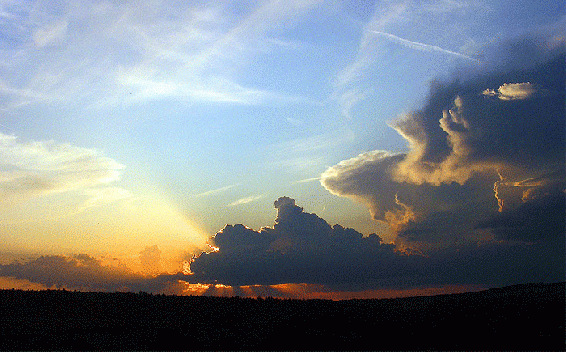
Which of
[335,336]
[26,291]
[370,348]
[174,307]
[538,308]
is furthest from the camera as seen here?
[26,291]

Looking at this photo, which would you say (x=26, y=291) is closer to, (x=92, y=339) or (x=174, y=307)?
(x=174, y=307)

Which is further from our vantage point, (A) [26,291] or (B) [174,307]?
(A) [26,291]

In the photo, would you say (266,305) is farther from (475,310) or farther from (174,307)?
(475,310)

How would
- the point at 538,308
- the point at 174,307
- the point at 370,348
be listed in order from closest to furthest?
the point at 370,348 < the point at 538,308 < the point at 174,307

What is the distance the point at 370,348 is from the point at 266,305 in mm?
12534

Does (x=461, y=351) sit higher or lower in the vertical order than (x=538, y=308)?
lower

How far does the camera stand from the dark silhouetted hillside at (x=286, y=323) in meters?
28.6

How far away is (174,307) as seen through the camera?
1483 inches

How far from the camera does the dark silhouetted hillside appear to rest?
28.6 metres

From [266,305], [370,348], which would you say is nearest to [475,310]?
[370,348]

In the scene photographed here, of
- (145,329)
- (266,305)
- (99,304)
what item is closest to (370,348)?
(266,305)

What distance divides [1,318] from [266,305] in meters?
20.2

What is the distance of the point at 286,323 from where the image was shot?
109ft

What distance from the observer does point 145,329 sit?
30969 millimetres
